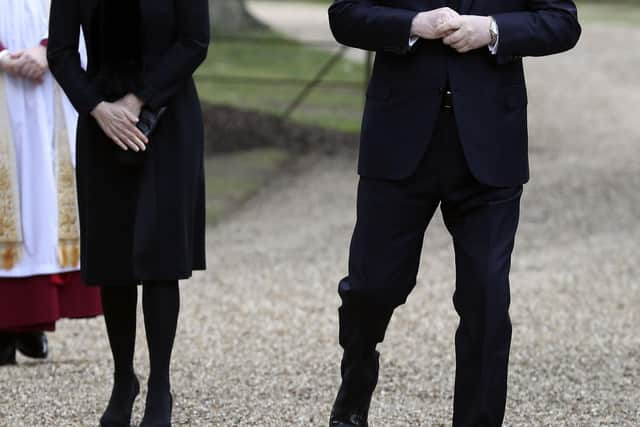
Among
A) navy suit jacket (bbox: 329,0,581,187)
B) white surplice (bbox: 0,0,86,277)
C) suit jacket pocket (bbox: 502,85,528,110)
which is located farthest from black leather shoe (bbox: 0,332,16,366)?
suit jacket pocket (bbox: 502,85,528,110)

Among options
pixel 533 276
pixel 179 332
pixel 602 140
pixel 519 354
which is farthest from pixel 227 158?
pixel 519 354

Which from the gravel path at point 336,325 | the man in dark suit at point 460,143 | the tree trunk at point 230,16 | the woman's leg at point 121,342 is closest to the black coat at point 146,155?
the woman's leg at point 121,342

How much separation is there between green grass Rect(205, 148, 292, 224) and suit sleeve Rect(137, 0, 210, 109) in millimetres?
6386

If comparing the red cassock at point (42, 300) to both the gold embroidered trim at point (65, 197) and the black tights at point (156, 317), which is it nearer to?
the gold embroidered trim at point (65, 197)

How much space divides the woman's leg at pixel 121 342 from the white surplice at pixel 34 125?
1059 mm

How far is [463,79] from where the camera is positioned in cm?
423

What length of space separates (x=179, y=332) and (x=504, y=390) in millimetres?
3218

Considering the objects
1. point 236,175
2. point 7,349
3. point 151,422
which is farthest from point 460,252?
point 236,175

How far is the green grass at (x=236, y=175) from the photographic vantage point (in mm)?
11789

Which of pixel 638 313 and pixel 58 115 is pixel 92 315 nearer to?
pixel 58 115

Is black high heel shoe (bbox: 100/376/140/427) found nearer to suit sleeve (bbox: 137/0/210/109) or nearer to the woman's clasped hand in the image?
the woman's clasped hand

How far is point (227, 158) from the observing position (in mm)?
13602

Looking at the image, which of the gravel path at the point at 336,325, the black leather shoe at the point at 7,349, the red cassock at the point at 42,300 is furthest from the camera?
the black leather shoe at the point at 7,349

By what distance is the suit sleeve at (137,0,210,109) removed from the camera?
452 cm
